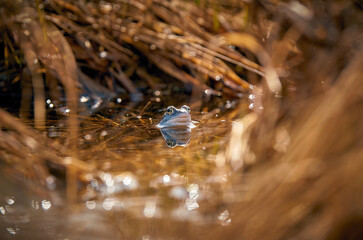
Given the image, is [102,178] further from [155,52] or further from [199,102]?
[155,52]

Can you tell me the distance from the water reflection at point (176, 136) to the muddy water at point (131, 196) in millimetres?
21

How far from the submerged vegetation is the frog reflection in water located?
0.03m

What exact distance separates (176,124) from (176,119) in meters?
0.04

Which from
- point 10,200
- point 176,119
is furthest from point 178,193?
point 176,119

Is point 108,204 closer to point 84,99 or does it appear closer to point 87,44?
point 84,99

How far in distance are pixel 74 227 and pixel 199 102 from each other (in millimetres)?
1760

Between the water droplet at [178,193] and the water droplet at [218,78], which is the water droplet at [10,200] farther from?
the water droplet at [218,78]

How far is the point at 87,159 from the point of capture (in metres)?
1.59

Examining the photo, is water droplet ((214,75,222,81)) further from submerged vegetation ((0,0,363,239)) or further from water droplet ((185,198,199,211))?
water droplet ((185,198,199,211))

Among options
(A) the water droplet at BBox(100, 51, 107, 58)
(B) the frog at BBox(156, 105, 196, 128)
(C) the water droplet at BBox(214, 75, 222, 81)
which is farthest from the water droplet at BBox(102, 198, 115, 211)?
(A) the water droplet at BBox(100, 51, 107, 58)

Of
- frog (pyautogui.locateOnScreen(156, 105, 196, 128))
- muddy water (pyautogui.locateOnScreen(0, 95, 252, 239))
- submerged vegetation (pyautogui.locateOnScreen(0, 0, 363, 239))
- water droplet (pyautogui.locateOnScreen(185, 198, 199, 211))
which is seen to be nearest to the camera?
submerged vegetation (pyautogui.locateOnScreen(0, 0, 363, 239))

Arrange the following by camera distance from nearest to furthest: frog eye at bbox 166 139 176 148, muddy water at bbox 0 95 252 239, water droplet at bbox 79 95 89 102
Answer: muddy water at bbox 0 95 252 239 < frog eye at bbox 166 139 176 148 < water droplet at bbox 79 95 89 102

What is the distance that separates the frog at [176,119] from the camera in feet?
7.11

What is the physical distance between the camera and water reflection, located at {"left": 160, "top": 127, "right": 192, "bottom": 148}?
6.14ft
